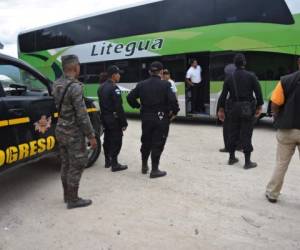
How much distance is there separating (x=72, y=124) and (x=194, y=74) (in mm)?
7125

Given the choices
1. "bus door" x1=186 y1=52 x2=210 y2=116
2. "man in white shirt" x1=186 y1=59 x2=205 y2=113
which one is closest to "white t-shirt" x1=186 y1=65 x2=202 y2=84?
"man in white shirt" x1=186 y1=59 x2=205 y2=113

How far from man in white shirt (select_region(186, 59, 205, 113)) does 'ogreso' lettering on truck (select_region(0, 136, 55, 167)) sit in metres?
6.48

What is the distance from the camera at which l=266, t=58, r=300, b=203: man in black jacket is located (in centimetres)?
417

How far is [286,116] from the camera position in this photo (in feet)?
13.9

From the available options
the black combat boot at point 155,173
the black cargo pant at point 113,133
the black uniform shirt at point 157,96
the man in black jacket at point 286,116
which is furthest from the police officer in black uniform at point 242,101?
the black cargo pant at point 113,133

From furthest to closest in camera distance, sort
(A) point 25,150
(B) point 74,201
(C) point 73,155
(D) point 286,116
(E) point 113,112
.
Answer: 1. (E) point 113,112
2. (A) point 25,150
3. (B) point 74,201
4. (C) point 73,155
5. (D) point 286,116

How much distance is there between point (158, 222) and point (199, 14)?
25.6 feet

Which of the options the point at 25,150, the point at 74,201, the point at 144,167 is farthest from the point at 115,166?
the point at 25,150

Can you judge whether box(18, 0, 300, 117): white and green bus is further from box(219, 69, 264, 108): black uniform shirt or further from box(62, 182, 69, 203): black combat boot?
box(62, 182, 69, 203): black combat boot

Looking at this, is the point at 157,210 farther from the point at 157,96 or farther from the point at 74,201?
the point at 157,96

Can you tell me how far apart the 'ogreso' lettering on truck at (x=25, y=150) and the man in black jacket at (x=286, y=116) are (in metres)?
2.90

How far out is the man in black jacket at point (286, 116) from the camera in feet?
13.7

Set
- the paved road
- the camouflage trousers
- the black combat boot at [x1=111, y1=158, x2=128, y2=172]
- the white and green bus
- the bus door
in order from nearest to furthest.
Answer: the paved road < the camouflage trousers < the black combat boot at [x1=111, y1=158, x2=128, y2=172] < the white and green bus < the bus door

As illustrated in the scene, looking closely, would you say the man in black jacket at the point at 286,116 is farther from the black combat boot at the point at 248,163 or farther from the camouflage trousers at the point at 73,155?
the camouflage trousers at the point at 73,155
